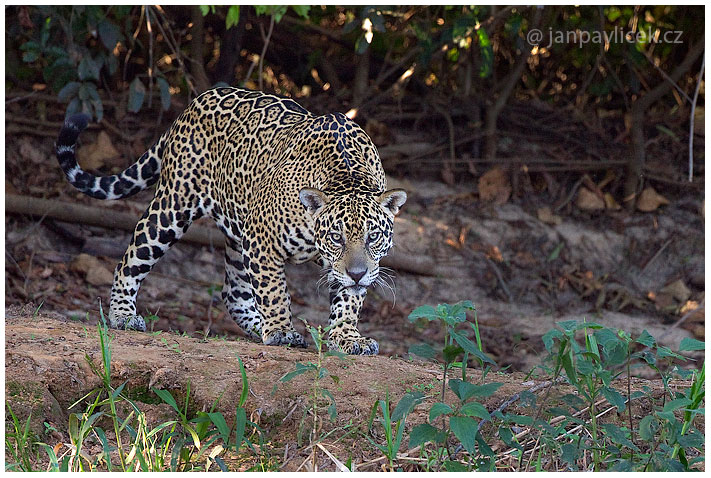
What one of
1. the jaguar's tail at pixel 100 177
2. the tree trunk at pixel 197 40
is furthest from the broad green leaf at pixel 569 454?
the tree trunk at pixel 197 40

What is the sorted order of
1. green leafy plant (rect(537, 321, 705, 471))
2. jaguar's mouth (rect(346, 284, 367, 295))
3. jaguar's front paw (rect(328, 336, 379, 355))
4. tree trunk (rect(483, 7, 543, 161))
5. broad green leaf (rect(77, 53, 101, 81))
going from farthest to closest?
tree trunk (rect(483, 7, 543, 161)) < broad green leaf (rect(77, 53, 101, 81)) < jaguar's front paw (rect(328, 336, 379, 355)) < jaguar's mouth (rect(346, 284, 367, 295)) < green leafy plant (rect(537, 321, 705, 471))

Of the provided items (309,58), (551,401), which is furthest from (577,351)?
(309,58)

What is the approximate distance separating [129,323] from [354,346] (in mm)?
1699

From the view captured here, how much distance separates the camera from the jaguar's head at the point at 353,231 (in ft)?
18.2

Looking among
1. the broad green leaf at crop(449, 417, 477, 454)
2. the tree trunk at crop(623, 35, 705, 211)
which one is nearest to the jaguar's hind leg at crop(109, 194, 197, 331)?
the broad green leaf at crop(449, 417, 477, 454)

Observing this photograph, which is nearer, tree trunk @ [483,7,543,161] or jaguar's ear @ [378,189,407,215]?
jaguar's ear @ [378,189,407,215]

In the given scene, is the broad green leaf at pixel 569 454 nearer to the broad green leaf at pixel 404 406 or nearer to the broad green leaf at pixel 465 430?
the broad green leaf at pixel 465 430

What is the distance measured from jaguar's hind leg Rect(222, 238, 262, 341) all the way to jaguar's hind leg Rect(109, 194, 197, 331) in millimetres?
651

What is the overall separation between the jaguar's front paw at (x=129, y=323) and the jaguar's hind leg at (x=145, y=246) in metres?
0.05

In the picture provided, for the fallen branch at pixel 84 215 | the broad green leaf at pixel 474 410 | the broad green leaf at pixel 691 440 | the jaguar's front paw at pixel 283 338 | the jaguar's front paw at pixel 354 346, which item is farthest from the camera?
the fallen branch at pixel 84 215

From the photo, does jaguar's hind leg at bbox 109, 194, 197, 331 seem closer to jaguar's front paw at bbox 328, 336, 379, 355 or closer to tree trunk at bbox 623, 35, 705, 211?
jaguar's front paw at bbox 328, 336, 379, 355

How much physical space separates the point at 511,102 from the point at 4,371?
8472 mm

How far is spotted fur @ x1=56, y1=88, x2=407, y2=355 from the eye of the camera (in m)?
5.72

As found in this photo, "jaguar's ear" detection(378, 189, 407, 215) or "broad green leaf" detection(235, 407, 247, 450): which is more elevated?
"jaguar's ear" detection(378, 189, 407, 215)
